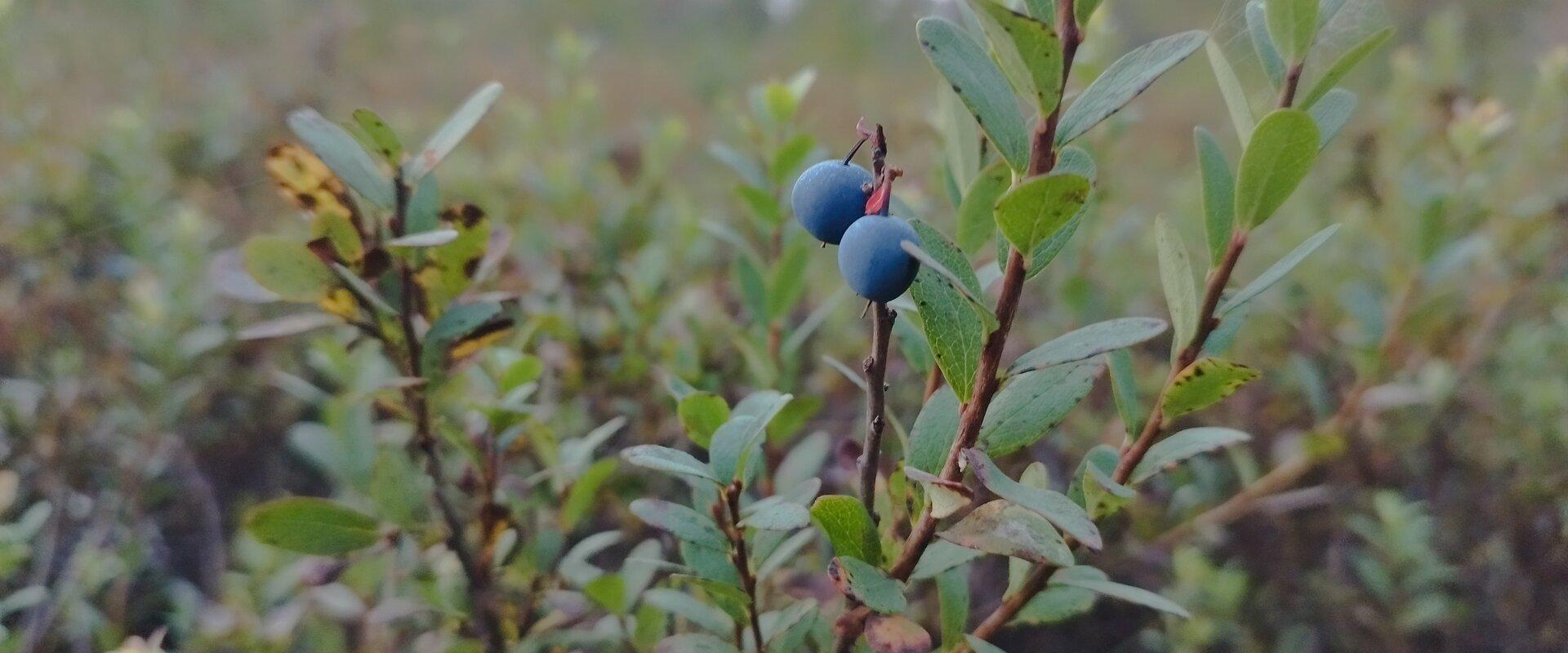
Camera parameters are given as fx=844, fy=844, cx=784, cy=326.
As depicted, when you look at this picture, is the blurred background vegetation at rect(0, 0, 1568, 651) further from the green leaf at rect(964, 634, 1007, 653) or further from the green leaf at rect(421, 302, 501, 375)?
the green leaf at rect(964, 634, 1007, 653)

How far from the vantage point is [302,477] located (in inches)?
62.4

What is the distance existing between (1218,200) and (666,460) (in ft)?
1.19

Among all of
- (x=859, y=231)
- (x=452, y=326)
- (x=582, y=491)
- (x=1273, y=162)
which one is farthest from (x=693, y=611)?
(x=1273, y=162)

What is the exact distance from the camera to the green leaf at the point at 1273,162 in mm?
446

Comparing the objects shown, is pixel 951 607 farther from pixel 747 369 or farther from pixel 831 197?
pixel 747 369

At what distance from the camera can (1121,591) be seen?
55 centimetres

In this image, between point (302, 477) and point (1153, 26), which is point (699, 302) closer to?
point (302, 477)

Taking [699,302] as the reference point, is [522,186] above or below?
above

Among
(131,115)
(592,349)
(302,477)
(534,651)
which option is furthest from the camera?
(131,115)

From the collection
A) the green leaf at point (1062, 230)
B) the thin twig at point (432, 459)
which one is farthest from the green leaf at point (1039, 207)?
the thin twig at point (432, 459)

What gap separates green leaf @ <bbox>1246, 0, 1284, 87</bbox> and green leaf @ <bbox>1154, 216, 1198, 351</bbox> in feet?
0.34

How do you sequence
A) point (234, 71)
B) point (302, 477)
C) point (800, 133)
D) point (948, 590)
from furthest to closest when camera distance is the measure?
point (234, 71)
point (302, 477)
point (800, 133)
point (948, 590)

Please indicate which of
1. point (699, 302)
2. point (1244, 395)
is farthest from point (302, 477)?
point (1244, 395)

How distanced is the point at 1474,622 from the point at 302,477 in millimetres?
1983
